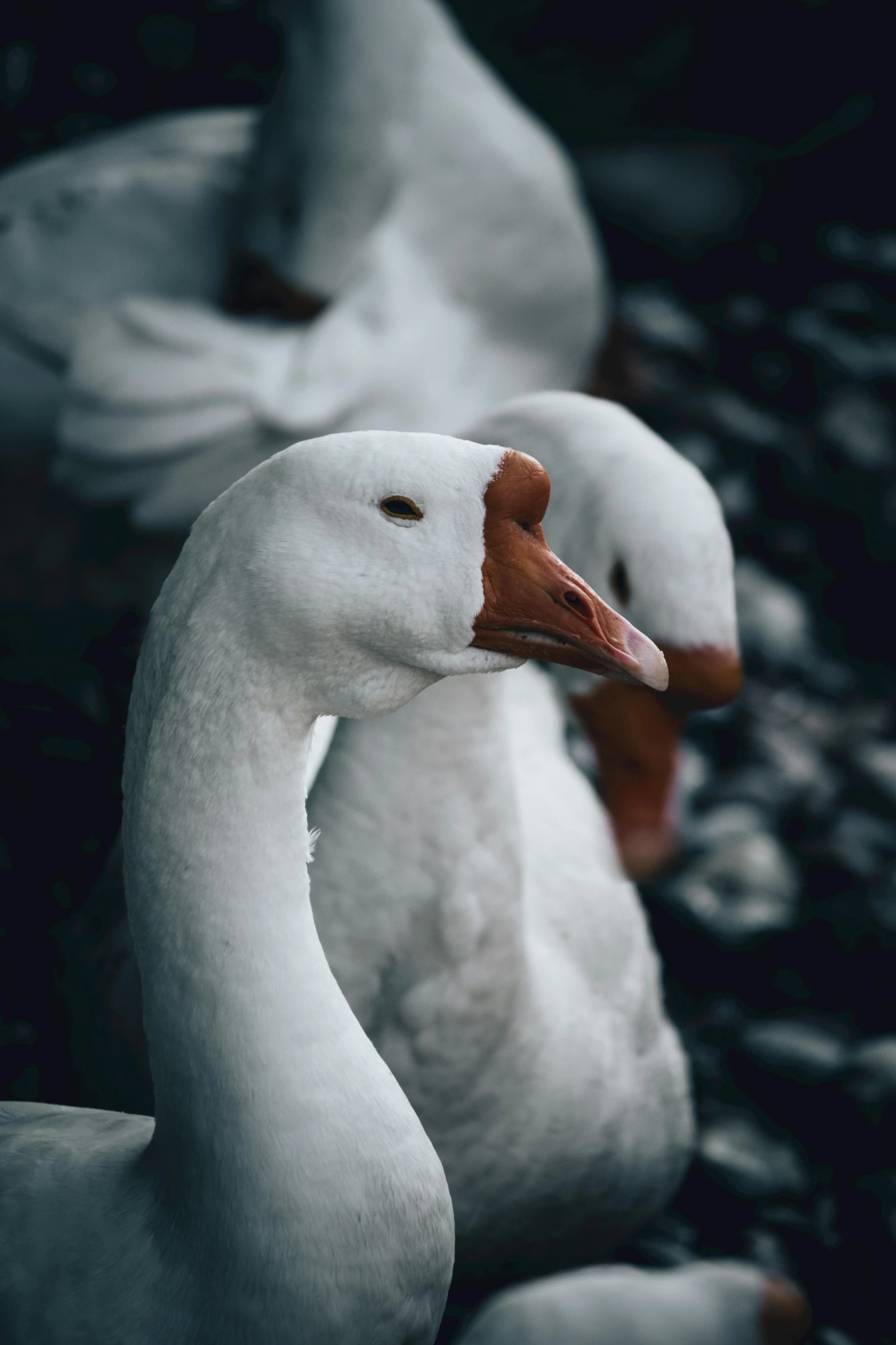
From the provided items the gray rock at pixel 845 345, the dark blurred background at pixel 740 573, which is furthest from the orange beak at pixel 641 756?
the gray rock at pixel 845 345

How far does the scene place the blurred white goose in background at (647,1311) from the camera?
1.73m

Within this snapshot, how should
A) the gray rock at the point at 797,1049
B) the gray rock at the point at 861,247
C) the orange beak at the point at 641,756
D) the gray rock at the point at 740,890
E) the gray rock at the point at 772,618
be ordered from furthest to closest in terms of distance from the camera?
1. the gray rock at the point at 861,247
2. the gray rock at the point at 772,618
3. the gray rock at the point at 740,890
4. the gray rock at the point at 797,1049
5. the orange beak at the point at 641,756

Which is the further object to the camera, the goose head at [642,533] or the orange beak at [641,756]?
the orange beak at [641,756]

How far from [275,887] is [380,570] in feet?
0.90

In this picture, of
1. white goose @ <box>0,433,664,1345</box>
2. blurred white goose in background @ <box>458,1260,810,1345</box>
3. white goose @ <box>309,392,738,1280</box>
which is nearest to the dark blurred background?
blurred white goose in background @ <box>458,1260,810,1345</box>

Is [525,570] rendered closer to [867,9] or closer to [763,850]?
[763,850]

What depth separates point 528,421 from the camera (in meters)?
1.79

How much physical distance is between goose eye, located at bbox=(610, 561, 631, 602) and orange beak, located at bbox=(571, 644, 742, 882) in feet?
0.38

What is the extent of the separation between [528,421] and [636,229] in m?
2.83

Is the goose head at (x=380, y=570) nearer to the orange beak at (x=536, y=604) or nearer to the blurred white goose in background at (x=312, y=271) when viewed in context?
the orange beak at (x=536, y=604)

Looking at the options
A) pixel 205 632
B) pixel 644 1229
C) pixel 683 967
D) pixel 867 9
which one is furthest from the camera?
pixel 867 9

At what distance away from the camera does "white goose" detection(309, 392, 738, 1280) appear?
5.53ft

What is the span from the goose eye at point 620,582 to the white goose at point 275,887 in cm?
51

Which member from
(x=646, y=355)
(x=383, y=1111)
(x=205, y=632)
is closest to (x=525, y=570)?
(x=205, y=632)
